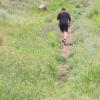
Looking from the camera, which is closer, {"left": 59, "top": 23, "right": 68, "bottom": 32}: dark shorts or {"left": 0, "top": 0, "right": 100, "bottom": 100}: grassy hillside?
{"left": 0, "top": 0, "right": 100, "bottom": 100}: grassy hillside

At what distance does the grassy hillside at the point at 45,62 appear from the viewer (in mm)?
11961

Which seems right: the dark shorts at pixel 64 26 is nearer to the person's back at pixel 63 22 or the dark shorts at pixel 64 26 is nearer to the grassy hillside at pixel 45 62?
the person's back at pixel 63 22

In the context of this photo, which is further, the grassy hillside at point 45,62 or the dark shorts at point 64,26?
the dark shorts at point 64,26

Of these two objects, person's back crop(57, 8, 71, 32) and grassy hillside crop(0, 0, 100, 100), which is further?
person's back crop(57, 8, 71, 32)

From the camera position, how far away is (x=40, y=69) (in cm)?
1510

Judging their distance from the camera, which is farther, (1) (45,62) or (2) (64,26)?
(2) (64,26)

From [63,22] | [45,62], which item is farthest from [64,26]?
[45,62]

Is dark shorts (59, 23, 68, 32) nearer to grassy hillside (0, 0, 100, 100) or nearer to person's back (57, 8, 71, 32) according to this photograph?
person's back (57, 8, 71, 32)

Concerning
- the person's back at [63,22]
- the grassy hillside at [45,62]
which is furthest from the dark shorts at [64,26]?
the grassy hillside at [45,62]

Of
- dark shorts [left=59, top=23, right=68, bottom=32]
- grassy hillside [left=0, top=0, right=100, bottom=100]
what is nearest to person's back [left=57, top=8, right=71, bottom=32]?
dark shorts [left=59, top=23, right=68, bottom=32]

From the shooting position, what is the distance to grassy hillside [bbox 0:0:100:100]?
1196cm

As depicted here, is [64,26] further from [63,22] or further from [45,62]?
[45,62]

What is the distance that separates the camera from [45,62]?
16.3 m

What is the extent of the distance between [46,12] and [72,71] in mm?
20843
